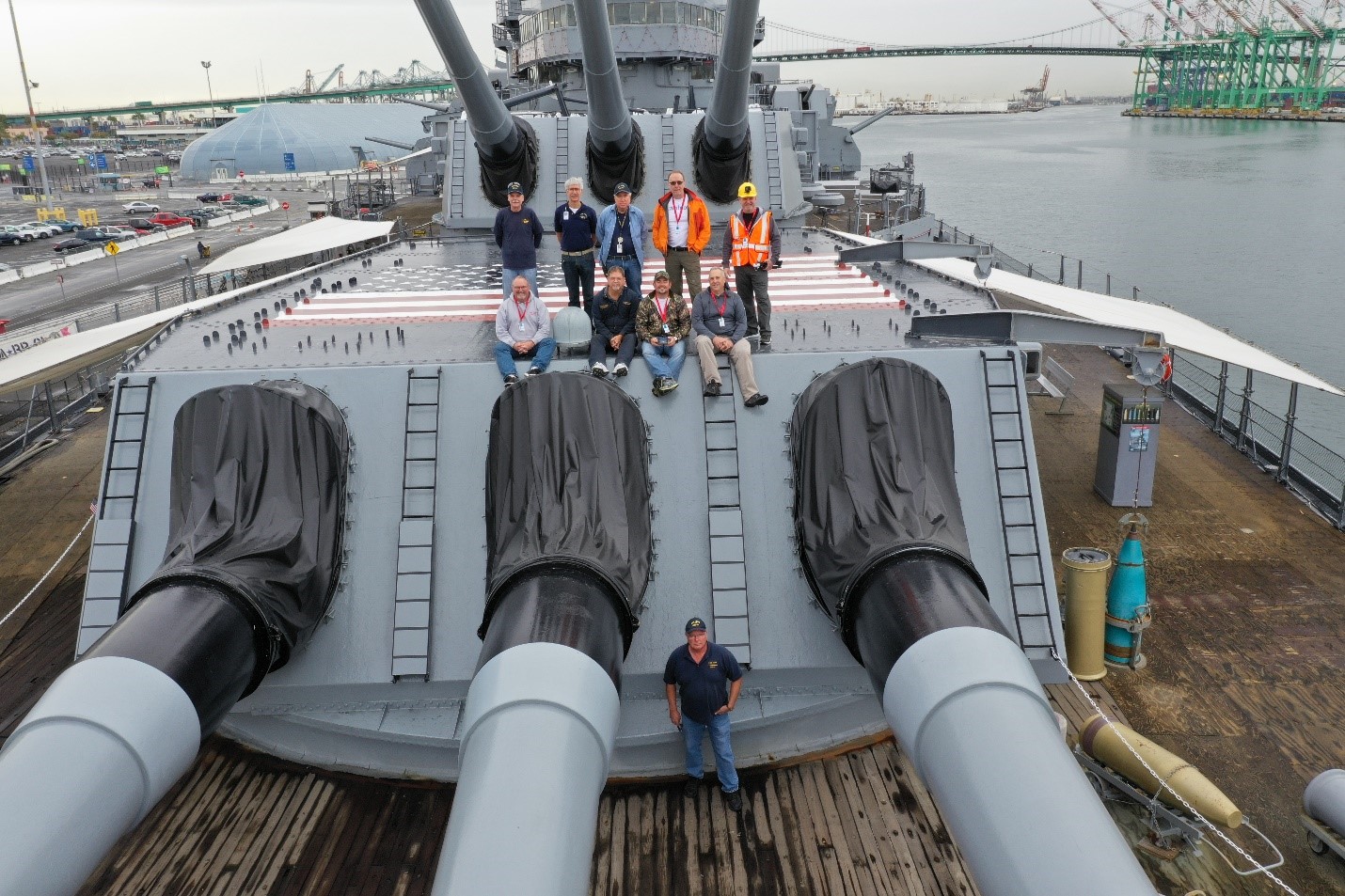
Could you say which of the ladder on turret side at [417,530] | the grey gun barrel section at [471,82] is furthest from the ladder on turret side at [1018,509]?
the grey gun barrel section at [471,82]

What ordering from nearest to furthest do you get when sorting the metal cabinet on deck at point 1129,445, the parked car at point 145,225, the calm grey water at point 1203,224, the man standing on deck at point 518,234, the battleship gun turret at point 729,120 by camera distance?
the battleship gun turret at point 729,120 → the man standing on deck at point 518,234 → the metal cabinet on deck at point 1129,445 → the calm grey water at point 1203,224 → the parked car at point 145,225

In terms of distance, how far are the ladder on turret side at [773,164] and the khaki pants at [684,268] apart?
4.32 meters

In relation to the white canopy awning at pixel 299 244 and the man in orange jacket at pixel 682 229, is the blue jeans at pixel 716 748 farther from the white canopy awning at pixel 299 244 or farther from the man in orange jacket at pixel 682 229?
the white canopy awning at pixel 299 244

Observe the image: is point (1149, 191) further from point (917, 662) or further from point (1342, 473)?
point (917, 662)

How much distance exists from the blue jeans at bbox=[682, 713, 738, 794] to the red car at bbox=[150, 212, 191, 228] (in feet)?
158

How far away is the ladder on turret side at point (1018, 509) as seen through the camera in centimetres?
550

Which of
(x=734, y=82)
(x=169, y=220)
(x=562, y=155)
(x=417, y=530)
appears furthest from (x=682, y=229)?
(x=169, y=220)

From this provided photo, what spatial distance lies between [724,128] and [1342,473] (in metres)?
12.0

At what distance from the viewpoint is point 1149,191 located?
46.4m

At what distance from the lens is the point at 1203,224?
36250 millimetres

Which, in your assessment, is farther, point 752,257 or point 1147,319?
point 1147,319

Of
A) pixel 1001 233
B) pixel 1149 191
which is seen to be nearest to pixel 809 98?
pixel 1001 233

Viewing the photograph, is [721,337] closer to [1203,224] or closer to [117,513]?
[117,513]

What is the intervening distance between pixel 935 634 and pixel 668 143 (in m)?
9.32
